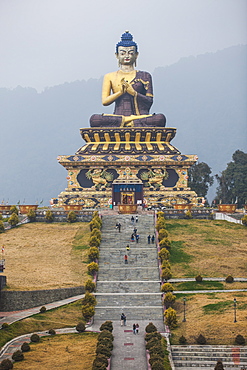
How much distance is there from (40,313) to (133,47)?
29407mm

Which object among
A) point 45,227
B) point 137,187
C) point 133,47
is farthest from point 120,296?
point 133,47

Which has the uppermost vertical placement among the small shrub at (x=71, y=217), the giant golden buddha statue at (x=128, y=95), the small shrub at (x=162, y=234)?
the giant golden buddha statue at (x=128, y=95)

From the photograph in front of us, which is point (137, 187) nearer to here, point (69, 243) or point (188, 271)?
point (69, 243)

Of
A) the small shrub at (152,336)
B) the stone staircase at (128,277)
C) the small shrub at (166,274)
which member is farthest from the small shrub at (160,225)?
the small shrub at (152,336)

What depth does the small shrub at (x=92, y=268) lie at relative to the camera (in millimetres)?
23250

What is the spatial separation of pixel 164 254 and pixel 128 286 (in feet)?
9.03

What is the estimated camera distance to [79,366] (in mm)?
14648

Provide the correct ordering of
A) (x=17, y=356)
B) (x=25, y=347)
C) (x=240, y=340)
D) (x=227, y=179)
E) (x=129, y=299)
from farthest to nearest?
(x=227, y=179) → (x=129, y=299) → (x=240, y=340) → (x=25, y=347) → (x=17, y=356)

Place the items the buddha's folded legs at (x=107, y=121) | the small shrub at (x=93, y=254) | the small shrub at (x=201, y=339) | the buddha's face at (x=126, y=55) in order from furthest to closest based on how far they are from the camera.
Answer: the buddha's face at (x=126, y=55)
the buddha's folded legs at (x=107, y=121)
the small shrub at (x=93, y=254)
the small shrub at (x=201, y=339)

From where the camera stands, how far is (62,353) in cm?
1571

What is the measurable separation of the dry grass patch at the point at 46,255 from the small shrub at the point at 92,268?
31 centimetres

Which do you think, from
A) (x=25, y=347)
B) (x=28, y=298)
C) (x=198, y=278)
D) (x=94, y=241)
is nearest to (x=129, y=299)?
(x=198, y=278)

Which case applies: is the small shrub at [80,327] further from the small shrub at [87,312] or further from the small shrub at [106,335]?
the small shrub at [106,335]

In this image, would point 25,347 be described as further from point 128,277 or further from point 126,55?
point 126,55
